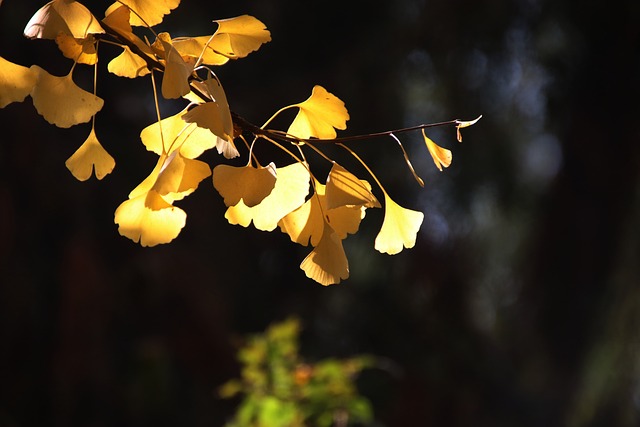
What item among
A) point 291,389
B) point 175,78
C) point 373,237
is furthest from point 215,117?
point 373,237

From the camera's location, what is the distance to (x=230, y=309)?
2459 millimetres

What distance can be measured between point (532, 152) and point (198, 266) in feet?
4.52

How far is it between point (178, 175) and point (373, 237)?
2274mm

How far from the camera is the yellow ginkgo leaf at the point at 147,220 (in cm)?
33

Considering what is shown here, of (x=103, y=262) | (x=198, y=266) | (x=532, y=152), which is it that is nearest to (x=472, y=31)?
(x=532, y=152)

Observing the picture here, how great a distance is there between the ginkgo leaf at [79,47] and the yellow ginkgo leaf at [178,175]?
0.05 meters

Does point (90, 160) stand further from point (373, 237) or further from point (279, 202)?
point (373, 237)

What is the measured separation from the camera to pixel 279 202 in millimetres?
344

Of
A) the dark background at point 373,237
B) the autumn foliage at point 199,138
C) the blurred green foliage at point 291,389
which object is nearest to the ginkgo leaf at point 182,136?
the autumn foliage at point 199,138

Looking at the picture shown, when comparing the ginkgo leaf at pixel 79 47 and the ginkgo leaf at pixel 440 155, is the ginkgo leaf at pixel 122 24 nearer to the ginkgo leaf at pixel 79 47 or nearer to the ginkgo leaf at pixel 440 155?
the ginkgo leaf at pixel 79 47

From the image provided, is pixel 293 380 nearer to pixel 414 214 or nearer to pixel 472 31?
pixel 414 214

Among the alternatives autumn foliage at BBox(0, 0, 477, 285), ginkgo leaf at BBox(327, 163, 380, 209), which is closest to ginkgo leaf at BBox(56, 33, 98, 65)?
autumn foliage at BBox(0, 0, 477, 285)

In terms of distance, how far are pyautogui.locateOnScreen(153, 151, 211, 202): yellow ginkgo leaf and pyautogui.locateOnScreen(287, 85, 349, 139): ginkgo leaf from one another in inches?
2.2

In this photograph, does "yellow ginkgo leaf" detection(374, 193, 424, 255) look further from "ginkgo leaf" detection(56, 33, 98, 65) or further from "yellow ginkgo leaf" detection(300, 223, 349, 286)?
"ginkgo leaf" detection(56, 33, 98, 65)
